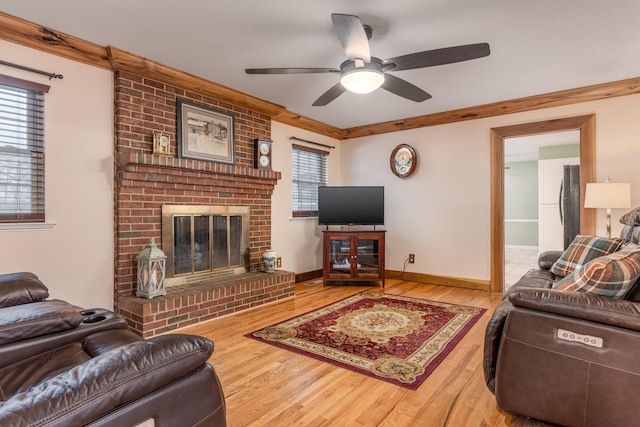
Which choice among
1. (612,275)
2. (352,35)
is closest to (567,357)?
(612,275)

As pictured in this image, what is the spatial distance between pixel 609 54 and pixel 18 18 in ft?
15.0

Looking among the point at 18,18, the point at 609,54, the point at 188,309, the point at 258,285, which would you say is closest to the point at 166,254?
the point at 188,309

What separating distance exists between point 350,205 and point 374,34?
258 cm

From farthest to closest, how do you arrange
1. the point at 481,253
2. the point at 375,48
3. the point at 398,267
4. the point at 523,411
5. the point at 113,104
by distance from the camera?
the point at 398,267 → the point at 481,253 → the point at 113,104 → the point at 375,48 → the point at 523,411

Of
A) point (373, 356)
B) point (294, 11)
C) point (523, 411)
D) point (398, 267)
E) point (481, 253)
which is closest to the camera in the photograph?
point (523, 411)

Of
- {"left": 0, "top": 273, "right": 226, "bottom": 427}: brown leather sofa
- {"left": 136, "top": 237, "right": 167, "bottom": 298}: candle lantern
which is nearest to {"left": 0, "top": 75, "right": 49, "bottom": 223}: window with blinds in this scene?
{"left": 136, "top": 237, "right": 167, "bottom": 298}: candle lantern

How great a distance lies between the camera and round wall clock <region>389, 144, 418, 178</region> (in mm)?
4934

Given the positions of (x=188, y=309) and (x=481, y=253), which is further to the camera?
(x=481, y=253)

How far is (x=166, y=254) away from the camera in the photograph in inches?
129

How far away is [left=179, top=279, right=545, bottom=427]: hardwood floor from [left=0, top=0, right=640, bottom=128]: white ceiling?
237 cm

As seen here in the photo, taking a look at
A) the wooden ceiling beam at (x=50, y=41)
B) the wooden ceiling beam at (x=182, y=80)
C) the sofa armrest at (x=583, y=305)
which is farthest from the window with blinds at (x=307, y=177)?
the sofa armrest at (x=583, y=305)

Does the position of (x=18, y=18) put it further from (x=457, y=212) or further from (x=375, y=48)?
(x=457, y=212)

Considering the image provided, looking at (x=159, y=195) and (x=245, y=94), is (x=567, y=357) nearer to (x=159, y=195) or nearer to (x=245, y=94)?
(x=159, y=195)

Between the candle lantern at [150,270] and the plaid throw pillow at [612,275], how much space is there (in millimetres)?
2985
